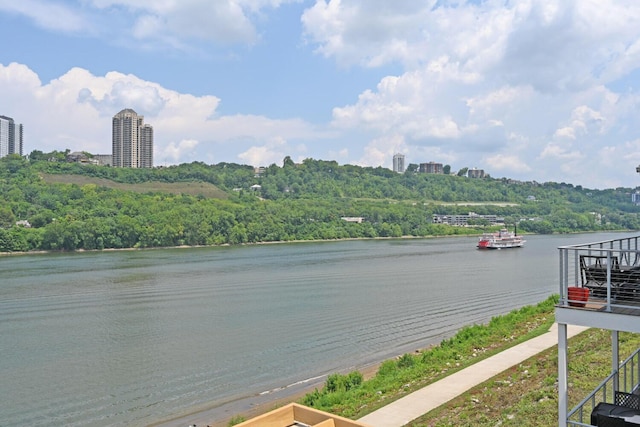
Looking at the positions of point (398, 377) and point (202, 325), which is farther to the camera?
point (202, 325)

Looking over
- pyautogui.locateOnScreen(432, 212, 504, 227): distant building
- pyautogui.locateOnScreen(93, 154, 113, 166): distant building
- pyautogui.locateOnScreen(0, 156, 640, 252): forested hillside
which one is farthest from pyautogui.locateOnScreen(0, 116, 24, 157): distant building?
pyautogui.locateOnScreen(432, 212, 504, 227): distant building

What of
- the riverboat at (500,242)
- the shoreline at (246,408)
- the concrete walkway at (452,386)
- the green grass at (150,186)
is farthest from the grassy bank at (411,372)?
the green grass at (150,186)

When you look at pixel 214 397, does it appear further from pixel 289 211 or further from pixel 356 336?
pixel 289 211

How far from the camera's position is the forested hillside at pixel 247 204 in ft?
241

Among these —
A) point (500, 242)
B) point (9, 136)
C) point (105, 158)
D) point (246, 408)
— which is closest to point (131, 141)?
point (105, 158)

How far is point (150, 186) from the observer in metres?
111

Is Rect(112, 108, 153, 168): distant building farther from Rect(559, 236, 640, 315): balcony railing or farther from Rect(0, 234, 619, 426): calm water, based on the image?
Rect(559, 236, 640, 315): balcony railing

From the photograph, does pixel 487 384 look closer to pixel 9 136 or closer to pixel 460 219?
pixel 460 219

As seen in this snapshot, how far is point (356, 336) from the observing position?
23984 millimetres

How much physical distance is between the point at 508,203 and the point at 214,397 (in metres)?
149

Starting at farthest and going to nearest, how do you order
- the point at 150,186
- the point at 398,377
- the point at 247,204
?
the point at 150,186 → the point at 247,204 → the point at 398,377

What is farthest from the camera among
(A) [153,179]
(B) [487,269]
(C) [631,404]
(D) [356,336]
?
(A) [153,179]

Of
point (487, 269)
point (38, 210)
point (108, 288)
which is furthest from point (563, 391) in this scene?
point (38, 210)

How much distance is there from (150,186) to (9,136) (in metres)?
86.5
